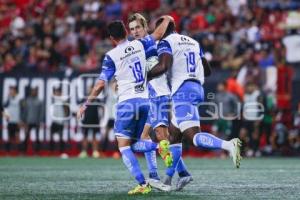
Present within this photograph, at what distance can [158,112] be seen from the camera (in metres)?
11.5

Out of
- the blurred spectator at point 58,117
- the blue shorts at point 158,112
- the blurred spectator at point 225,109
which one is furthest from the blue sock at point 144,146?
the blurred spectator at point 58,117

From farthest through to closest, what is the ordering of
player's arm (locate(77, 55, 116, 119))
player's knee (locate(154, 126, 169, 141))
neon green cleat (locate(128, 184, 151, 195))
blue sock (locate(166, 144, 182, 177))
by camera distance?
player's knee (locate(154, 126, 169, 141)) < blue sock (locate(166, 144, 182, 177)) < player's arm (locate(77, 55, 116, 119)) < neon green cleat (locate(128, 184, 151, 195))

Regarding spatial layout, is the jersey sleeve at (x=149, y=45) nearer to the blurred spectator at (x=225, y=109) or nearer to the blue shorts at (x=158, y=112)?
the blue shorts at (x=158, y=112)

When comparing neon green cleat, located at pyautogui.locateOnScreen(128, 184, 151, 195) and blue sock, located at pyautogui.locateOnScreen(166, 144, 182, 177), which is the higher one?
blue sock, located at pyautogui.locateOnScreen(166, 144, 182, 177)

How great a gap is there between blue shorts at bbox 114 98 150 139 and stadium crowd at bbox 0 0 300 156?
10449 millimetres

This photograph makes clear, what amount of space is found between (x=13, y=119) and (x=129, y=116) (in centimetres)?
1278

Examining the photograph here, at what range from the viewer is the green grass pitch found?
10.2 m

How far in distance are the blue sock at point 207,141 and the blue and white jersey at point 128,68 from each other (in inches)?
35.4

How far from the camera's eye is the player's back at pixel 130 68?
10.5 metres

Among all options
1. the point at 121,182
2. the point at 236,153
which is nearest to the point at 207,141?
the point at 236,153

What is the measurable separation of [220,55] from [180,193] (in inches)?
483

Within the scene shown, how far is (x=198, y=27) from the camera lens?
23750 mm

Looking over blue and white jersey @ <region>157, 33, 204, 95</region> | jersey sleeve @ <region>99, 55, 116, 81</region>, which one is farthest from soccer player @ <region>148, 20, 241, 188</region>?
jersey sleeve @ <region>99, 55, 116, 81</region>

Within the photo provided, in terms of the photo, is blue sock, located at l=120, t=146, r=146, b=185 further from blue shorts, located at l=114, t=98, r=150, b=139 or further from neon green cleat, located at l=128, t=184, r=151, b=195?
blue shorts, located at l=114, t=98, r=150, b=139
